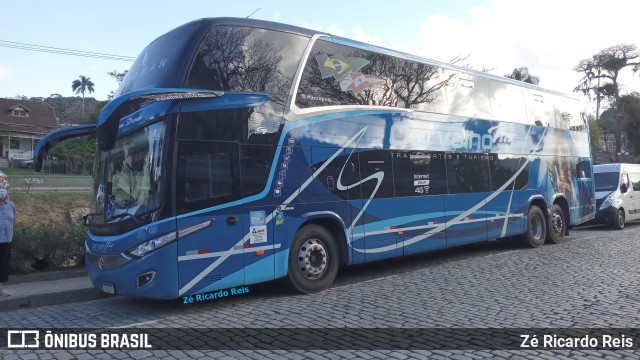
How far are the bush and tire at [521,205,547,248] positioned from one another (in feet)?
35.9

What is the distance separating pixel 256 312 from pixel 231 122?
2812 mm

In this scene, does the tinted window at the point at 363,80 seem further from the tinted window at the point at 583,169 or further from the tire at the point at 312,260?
the tinted window at the point at 583,169

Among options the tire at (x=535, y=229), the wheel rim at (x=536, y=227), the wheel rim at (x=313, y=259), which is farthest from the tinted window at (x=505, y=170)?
the wheel rim at (x=313, y=259)

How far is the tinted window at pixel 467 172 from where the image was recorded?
11.8m

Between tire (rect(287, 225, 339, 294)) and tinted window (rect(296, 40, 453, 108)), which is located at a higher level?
tinted window (rect(296, 40, 453, 108))

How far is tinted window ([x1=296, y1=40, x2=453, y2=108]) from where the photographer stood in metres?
9.06

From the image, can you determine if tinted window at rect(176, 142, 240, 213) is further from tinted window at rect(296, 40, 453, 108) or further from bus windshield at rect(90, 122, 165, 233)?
tinted window at rect(296, 40, 453, 108)

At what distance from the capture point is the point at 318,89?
9086mm

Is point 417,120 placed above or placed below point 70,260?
above

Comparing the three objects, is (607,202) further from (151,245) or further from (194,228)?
(151,245)

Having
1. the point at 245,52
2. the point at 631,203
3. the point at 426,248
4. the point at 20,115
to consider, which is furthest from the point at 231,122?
the point at 20,115

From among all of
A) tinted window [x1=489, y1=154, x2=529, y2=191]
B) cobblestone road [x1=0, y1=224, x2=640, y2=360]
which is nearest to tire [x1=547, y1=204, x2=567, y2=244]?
tinted window [x1=489, y1=154, x2=529, y2=191]

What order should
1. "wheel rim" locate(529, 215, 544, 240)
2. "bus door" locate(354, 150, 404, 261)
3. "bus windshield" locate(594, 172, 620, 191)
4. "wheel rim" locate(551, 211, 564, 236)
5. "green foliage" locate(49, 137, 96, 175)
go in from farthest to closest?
"green foliage" locate(49, 137, 96, 175)
"bus windshield" locate(594, 172, 620, 191)
"wheel rim" locate(551, 211, 564, 236)
"wheel rim" locate(529, 215, 544, 240)
"bus door" locate(354, 150, 404, 261)

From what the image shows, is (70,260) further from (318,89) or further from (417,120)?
(417,120)
